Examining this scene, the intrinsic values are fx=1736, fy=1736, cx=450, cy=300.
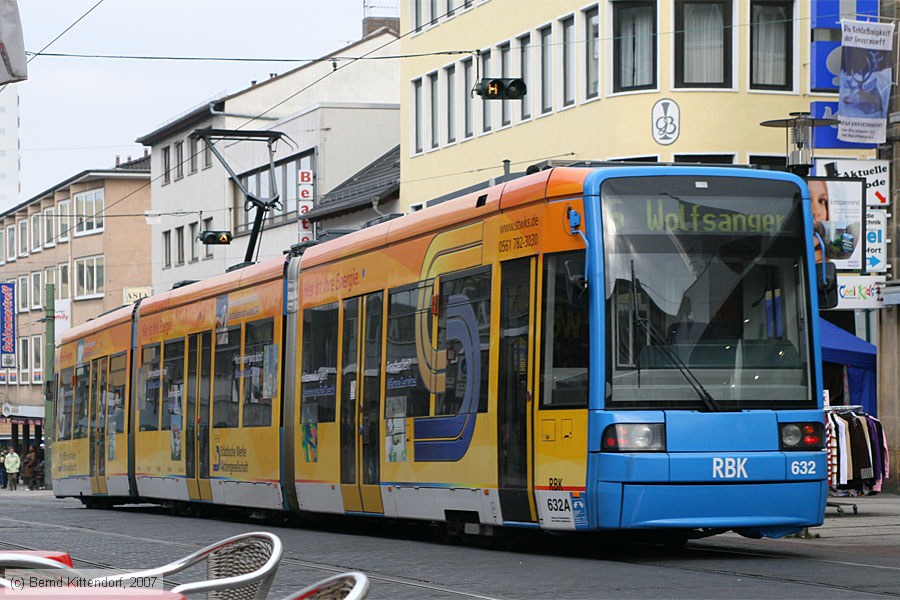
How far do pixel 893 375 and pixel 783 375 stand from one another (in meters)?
15.0

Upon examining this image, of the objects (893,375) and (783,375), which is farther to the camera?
(893,375)

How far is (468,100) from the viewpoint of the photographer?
4094cm

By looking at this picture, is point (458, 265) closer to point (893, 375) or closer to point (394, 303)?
point (394, 303)

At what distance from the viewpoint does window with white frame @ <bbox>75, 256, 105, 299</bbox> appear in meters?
74.4

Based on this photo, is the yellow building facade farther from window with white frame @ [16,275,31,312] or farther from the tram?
window with white frame @ [16,275,31,312]

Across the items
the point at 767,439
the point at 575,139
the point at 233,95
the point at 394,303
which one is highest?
the point at 233,95

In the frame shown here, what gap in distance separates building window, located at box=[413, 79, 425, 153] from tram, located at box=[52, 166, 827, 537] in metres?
25.8

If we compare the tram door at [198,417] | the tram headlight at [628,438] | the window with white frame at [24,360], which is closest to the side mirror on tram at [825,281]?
the tram headlight at [628,438]

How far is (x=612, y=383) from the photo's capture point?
43.0 ft

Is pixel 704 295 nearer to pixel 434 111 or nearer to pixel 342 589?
pixel 342 589

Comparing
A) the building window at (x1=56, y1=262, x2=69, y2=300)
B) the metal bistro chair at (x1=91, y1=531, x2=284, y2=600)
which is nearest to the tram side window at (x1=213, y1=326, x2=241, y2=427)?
the metal bistro chair at (x1=91, y1=531, x2=284, y2=600)

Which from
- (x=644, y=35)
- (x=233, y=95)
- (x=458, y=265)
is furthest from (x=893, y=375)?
(x=233, y=95)

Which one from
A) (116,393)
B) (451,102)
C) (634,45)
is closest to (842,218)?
(634,45)

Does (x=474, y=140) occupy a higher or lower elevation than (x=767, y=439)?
higher
